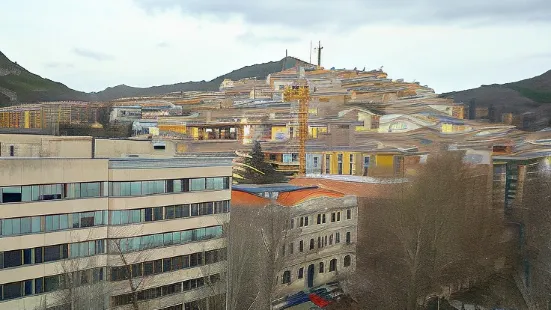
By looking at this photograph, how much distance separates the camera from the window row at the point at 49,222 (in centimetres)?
878

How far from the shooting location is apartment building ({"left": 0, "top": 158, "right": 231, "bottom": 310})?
8.84 meters

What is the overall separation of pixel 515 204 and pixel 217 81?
60.4ft

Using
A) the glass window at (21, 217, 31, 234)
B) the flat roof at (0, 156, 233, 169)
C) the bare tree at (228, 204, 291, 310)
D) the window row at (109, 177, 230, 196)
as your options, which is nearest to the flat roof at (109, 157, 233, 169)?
the flat roof at (0, 156, 233, 169)

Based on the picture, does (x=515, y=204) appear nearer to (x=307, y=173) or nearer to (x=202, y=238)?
(x=307, y=173)

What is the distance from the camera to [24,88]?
44.6 meters

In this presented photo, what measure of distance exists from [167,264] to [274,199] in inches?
196

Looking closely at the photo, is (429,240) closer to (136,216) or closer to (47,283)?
(136,216)

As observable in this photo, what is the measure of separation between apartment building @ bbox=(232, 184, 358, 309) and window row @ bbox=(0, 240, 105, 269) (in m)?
3.76

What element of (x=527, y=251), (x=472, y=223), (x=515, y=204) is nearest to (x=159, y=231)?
(x=472, y=223)

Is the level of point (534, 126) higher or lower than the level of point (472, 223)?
higher

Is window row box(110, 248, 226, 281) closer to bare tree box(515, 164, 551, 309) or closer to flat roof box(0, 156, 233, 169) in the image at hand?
flat roof box(0, 156, 233, 169)

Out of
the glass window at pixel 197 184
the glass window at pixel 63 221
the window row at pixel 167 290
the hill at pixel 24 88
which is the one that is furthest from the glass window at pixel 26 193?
the hill at pixel 24 88

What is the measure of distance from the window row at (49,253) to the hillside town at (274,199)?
0.02m

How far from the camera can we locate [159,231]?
10.8 m
